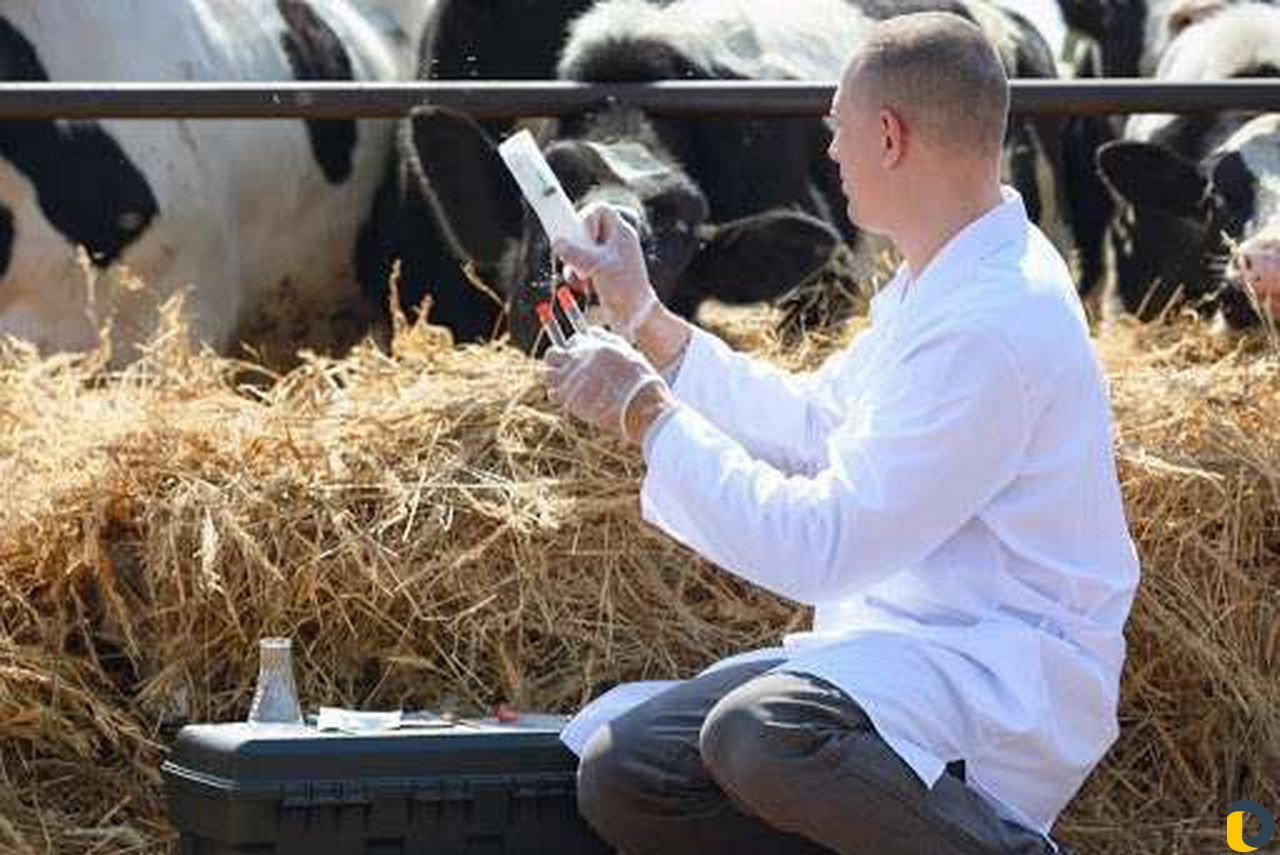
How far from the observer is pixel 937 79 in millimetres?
3871

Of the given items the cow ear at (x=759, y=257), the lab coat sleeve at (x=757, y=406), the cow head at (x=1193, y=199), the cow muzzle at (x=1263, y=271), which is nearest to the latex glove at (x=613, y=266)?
the lab coat sleeve at (x=757, y=406)

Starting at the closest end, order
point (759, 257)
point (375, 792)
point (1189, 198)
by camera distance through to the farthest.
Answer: point (375, 792) → point (759, 257) → point (1189, 198)

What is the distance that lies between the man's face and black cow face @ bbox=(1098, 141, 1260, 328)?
3013 mm

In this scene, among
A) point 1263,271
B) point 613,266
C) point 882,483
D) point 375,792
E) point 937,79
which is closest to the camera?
point 882,483

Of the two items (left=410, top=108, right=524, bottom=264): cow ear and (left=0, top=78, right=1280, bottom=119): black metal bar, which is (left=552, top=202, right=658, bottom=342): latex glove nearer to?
(left=0, top=78, right=1280, bottom=119): black metal bar

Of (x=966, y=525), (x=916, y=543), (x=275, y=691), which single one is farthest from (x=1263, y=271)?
(x=275, y=691)

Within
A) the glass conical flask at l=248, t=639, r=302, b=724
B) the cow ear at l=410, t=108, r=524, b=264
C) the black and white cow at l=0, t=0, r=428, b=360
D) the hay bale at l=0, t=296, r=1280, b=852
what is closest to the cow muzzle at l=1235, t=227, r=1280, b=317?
the hay bale at l=0, t=296, r=1280, b=852

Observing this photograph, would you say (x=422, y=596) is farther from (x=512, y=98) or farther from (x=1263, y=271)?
(x=1263, y=271)

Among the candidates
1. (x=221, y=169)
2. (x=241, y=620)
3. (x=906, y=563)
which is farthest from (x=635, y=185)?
(x=906, y=563)

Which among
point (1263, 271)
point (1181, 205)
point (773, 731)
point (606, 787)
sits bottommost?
point (1181, 205)

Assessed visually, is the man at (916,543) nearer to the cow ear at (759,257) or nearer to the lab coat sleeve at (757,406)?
the lab coat sleeve at (757,406)

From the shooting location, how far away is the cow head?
7.12m

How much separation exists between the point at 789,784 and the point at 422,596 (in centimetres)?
112

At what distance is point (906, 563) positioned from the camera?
382 cm
